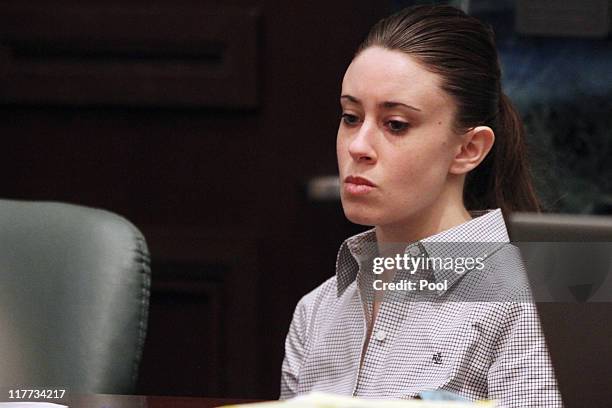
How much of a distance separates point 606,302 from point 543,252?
76 mm

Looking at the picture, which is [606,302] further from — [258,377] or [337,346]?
[258,377]

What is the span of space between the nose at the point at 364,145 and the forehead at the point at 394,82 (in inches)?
1.3

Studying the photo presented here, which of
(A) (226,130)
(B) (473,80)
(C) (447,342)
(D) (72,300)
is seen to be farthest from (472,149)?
(A) (226,130)

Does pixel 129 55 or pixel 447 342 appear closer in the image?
pixel 447 342

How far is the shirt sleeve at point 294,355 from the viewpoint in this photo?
1416 millimetres

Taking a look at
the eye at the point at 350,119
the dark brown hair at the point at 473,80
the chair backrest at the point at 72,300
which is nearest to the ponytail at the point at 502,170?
the dark brown hair at the point at 473,80

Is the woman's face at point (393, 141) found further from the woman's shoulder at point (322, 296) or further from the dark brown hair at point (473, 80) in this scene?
the woman's shoulder at point (322, 296)

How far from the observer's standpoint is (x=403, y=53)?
130 centimetres

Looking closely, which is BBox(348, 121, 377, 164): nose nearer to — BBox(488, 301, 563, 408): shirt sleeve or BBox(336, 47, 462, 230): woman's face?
BBox(336, 47, 462, 230): woman's face

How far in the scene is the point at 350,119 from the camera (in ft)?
4.20

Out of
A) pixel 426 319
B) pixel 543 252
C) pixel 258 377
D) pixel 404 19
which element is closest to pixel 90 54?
pixel 258 377

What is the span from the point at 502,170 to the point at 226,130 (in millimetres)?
992

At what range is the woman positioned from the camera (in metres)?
1.20

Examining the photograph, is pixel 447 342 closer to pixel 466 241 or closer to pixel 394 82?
pixel 466 241
